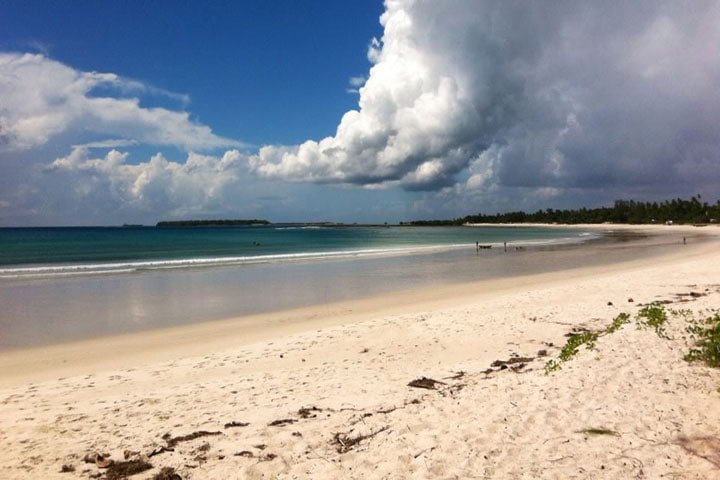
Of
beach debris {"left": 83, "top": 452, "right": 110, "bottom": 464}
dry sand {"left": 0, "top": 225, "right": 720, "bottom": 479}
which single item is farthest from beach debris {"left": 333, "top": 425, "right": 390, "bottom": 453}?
beach debris {"left": 83, "top": 452, "right": 110, "bottom": 464}

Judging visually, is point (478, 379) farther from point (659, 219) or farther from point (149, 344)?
point (659, 219)

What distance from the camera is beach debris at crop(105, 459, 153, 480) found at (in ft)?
15.5

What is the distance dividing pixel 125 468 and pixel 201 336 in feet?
24.7

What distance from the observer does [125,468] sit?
4.85m

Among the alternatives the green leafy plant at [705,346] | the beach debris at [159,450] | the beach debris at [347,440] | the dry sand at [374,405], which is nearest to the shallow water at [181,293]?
the dry sand at [374,405]

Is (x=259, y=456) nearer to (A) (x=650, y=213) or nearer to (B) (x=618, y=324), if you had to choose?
(B) (x=618, y=324)

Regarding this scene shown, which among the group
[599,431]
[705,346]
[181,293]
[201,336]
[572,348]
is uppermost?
[705,346]

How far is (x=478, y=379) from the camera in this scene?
7168mm

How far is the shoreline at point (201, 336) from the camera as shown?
32.0ft

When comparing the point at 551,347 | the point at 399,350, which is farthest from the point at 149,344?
the point at 551,347

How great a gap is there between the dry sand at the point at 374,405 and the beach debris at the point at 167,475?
0.26 feet

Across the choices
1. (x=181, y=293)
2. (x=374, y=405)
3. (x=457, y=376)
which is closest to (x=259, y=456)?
(x=374, y=405)

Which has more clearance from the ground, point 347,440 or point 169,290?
point 347,440

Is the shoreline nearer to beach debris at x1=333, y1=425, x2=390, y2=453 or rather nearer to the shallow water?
the shallow water
